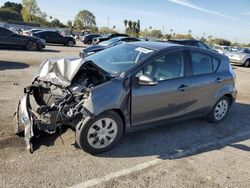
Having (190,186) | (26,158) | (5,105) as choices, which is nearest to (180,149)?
(190,186)

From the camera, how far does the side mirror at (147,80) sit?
14.5 feet

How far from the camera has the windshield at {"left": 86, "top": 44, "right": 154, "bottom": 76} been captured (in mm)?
4750

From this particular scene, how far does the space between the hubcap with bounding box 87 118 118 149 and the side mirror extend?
753 millimetres

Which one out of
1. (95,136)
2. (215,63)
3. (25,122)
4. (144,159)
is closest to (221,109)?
(215,63)

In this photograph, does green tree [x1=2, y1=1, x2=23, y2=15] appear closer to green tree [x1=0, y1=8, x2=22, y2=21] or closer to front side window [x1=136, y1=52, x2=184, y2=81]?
green tree [x1=0, y1=8, x2=22, y2=21]

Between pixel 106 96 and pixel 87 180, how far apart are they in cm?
119

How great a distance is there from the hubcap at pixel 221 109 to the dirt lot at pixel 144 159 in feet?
Result: 1.25

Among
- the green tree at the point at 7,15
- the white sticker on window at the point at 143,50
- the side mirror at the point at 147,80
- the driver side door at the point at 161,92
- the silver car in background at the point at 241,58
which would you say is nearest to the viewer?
the side mirror at the point at 147,80

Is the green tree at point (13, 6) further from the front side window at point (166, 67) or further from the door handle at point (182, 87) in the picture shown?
the door handle at point (182, 87)

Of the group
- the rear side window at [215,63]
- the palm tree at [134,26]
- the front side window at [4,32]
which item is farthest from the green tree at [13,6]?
the rear side window at [215,63]

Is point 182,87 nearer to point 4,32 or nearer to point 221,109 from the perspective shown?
point 221,109

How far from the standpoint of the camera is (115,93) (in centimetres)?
428

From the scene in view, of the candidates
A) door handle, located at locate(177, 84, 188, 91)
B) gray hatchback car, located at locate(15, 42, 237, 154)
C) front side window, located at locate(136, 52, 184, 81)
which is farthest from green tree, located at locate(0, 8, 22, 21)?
door handle, located at locate(177, 84, 188, 91)

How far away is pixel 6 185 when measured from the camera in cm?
338
